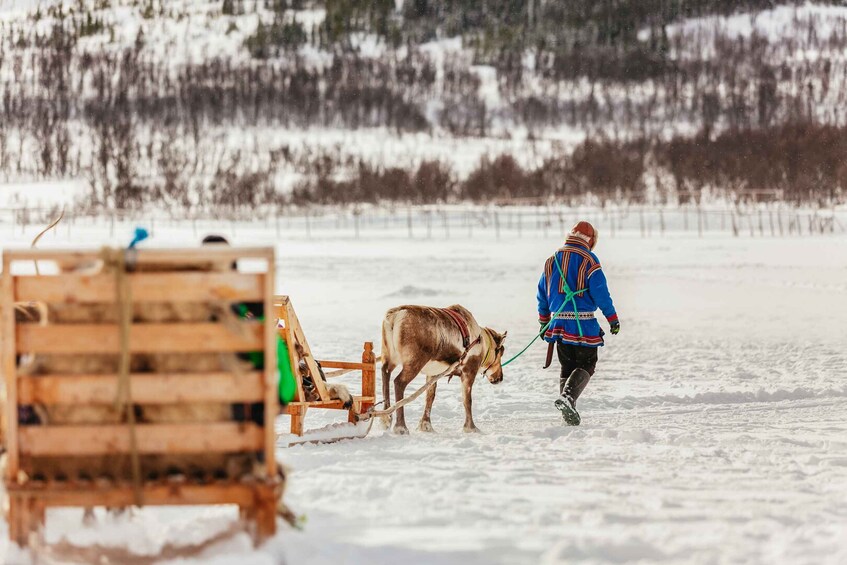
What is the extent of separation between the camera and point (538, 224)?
49938 mm

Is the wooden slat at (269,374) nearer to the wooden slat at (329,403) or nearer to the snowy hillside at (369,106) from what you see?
the wooden slat at (329,403)

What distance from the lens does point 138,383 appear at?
144 inches

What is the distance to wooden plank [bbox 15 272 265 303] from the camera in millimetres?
3613

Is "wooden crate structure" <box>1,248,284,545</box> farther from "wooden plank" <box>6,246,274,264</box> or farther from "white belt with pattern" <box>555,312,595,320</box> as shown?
"white belt with pattern" <box>555,312,595,320</box>

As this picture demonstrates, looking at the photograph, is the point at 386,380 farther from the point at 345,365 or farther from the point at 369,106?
the point at 369,106

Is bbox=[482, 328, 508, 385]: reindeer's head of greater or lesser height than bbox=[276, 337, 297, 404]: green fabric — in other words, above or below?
below

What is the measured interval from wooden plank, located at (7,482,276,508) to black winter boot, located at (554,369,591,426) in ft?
12.3

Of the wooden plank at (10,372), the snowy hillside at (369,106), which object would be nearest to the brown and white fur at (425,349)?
the wooden plank at (10,372)

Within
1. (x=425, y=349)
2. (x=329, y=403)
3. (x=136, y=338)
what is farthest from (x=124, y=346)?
(x=425, y=349)

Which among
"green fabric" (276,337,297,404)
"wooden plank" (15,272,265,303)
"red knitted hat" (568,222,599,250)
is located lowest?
"green fabric" (276,337,297,404)

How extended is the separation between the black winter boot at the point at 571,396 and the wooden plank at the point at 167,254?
3.92 m

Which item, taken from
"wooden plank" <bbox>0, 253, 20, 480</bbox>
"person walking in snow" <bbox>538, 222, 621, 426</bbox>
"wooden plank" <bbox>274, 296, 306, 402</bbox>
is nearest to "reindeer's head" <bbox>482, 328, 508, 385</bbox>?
"person walking in snow" <bbox>538, 222, 621, 426</bbox>

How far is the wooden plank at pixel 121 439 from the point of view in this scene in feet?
12.0

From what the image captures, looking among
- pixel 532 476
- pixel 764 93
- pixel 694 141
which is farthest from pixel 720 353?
pixel 764 93
